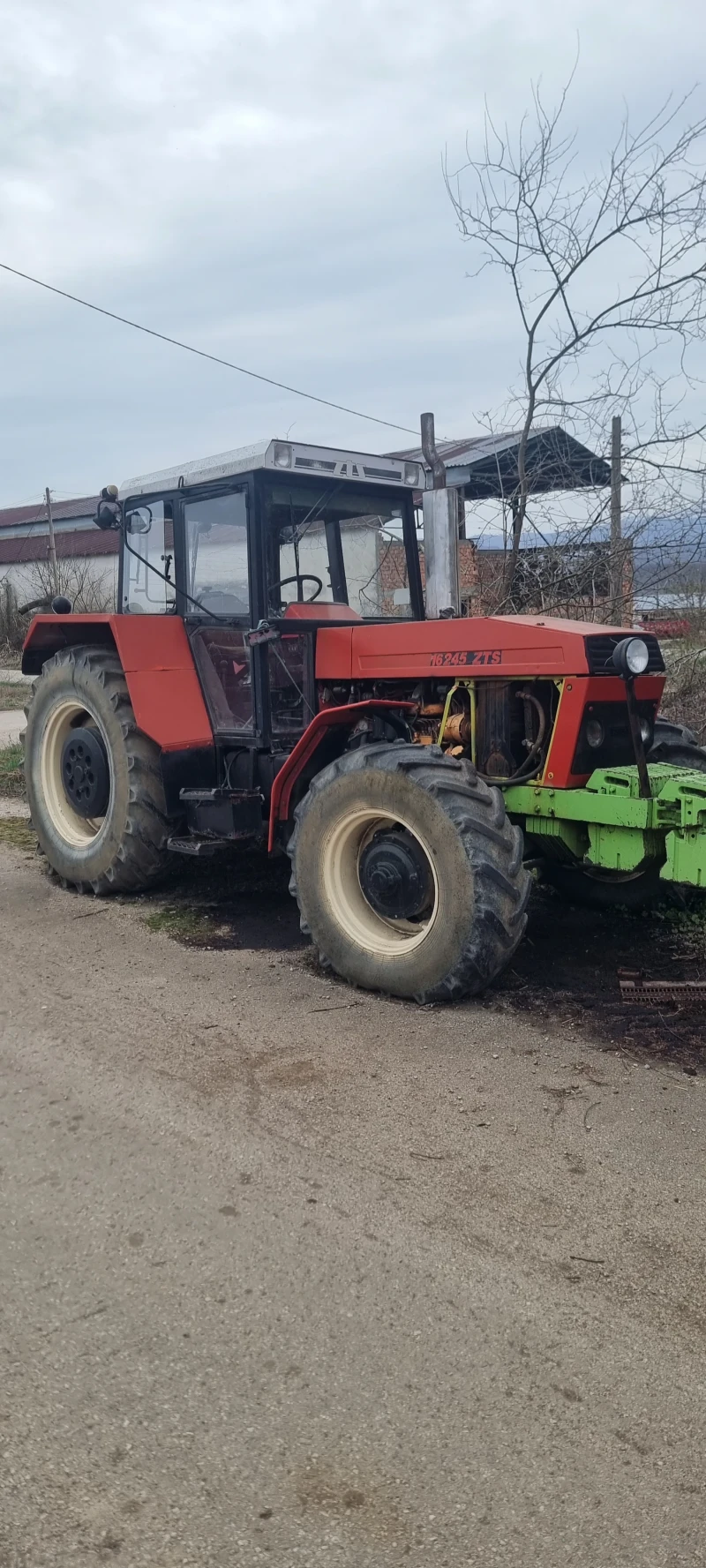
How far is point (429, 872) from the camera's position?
16.1 ft

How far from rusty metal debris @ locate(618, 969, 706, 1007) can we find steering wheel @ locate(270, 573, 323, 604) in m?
2.53

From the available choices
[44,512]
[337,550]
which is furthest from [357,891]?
[44,512]

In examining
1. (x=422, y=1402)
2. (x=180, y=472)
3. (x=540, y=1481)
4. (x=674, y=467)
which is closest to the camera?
(x=540, y=1481)

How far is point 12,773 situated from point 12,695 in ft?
27.6

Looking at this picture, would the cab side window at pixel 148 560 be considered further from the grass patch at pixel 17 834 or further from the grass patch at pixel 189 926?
the grass patch at pixel 17 834

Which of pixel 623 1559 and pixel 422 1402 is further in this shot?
pixel 422 1402

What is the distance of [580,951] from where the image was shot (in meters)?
5.48

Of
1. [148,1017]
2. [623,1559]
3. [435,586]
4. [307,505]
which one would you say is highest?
[307,505]

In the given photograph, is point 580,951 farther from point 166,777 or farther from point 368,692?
point 166,777

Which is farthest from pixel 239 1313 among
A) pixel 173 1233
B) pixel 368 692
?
pixel 368 692

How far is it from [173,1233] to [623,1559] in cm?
144

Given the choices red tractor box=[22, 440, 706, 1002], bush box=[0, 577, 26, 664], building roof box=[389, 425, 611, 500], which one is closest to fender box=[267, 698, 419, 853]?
red tractor box=[22, 440, 706, 1002]

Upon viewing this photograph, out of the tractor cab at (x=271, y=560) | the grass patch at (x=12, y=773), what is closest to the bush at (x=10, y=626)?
the grass patch at (x=12, y=773)

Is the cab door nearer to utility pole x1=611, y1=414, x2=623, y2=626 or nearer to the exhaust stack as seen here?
the exhaust stack
